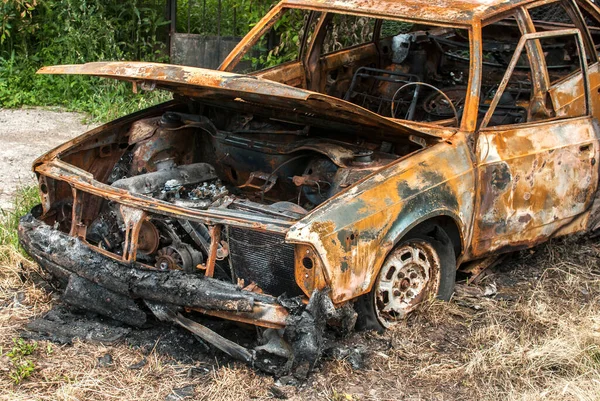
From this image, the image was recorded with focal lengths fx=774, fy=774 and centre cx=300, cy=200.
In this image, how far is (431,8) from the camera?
4750mm

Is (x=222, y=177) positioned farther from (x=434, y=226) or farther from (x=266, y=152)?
(x=434, y=226)

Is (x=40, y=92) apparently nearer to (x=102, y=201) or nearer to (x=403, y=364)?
(x=102, y=201)

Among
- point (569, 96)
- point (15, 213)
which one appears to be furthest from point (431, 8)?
point (15, 213)

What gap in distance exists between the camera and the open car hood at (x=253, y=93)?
13.0 ft

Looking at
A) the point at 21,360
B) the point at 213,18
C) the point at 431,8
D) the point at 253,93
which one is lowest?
the point at 21,360

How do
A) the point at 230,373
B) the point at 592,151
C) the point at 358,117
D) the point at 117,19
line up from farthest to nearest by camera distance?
1. the point at 117,19
2. the point at 592,151
3. the point at 358,117
4. the point at 230,373

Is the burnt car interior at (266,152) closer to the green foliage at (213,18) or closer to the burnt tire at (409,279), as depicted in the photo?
the burnt tire at (409,279)

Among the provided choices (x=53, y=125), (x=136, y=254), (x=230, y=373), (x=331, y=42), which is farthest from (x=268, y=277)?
(x=53, y=125)

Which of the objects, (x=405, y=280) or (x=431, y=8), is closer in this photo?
(x=405, y=280)

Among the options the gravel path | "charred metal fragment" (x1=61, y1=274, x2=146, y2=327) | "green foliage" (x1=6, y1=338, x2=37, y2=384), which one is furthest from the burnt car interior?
the gravel path

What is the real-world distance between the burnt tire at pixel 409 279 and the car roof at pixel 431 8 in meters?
1.27

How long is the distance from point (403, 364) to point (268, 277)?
84 cm

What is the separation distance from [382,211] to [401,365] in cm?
82

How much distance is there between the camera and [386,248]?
3932 millimetres
